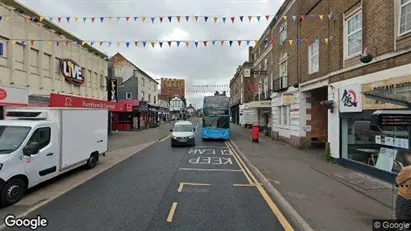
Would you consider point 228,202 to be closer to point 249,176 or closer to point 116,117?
point 249,176

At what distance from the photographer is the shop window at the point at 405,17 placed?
8.90 meters

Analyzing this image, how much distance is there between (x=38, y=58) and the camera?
1741cm

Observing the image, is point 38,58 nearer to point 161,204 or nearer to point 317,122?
point 161,204

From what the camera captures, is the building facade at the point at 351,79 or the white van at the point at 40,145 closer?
the white van at the point at 40,145

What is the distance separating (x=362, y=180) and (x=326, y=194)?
8.20ft

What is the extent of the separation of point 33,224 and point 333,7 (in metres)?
13.8

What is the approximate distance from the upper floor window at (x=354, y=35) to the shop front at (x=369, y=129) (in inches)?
51.5

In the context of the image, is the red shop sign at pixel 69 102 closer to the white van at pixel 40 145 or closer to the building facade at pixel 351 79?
the white van at pixel 40 145

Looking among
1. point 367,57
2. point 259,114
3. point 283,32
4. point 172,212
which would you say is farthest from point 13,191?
point 259,114

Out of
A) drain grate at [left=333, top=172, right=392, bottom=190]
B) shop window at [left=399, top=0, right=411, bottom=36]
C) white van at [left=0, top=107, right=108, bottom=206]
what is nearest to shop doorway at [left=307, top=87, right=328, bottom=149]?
drain grate at [left=333, top=172, right=392, bottom=190]

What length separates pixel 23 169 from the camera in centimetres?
756

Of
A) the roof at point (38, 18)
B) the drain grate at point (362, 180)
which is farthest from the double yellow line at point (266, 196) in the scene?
the roof at point (38, 18)

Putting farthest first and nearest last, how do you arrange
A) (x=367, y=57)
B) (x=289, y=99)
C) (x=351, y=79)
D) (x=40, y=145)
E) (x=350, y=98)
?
(x=289, y=99) → (x=351, y=79) → (x=350, y=98) → (x=367, y=57) → (x=40, y=145)

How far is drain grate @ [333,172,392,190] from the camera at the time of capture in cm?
896
